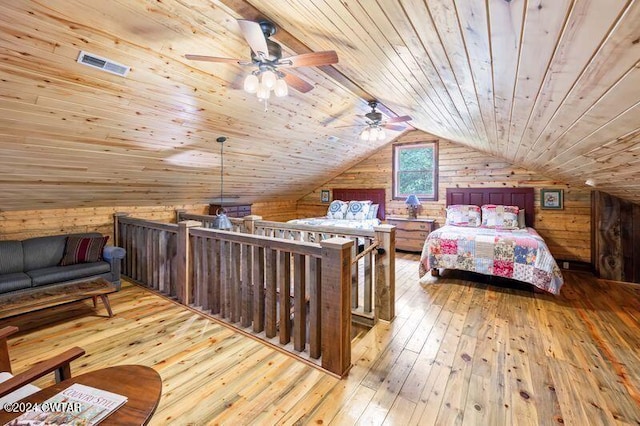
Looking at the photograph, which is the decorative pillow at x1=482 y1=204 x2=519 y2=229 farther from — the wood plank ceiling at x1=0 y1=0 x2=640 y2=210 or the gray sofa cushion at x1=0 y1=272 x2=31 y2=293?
the gray sofa cushion at x1=0 y1=272 x2=31 y2=293

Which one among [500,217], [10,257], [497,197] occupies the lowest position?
[10,257]

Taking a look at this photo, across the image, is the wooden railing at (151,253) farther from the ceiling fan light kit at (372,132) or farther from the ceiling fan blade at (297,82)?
the ceiling fan light kit at (372,132)

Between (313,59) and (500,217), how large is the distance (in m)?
4.36

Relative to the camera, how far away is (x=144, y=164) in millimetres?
3494

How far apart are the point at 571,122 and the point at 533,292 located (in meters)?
2.74

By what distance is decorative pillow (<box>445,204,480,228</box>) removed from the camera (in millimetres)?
4843

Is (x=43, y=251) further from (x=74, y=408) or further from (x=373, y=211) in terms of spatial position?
(x=373, y=211)

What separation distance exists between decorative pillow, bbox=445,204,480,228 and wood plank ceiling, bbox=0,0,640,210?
6.81 ft

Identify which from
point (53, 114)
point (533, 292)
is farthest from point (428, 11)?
point (533, 292)

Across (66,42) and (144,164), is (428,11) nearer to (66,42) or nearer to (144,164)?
(66,42)

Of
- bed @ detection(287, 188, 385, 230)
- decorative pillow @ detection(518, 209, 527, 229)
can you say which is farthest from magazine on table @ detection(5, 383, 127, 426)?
decorative pillow @ detection(518, 209, 527, 229)

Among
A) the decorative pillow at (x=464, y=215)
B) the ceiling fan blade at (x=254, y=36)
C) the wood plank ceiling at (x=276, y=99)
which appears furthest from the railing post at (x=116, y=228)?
the decorative pillow at (x=464, y=215)

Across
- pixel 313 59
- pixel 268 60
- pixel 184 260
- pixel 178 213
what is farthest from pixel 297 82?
pixel 178 213

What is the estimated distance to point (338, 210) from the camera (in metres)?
6.30
